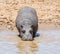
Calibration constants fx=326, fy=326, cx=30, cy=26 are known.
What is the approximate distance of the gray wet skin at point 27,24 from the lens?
10.8 metres

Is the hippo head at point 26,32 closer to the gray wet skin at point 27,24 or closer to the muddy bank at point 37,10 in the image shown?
the gray wet skin at point 27,24

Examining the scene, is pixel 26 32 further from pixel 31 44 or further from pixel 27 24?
pixel 31 44

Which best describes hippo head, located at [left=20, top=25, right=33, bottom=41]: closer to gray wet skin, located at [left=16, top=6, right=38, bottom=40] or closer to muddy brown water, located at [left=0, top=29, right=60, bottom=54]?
gray wet skin, located at [left=16, top=6, right=38, bottom=40]

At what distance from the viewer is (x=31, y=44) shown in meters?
10.1

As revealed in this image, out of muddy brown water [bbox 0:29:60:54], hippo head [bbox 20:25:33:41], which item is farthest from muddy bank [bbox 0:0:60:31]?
hippo head [bbox 20:25:33:41]

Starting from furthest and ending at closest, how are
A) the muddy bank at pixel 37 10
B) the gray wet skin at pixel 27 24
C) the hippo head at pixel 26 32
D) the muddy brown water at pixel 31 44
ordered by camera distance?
the muddy bank at pixel 37 10
the gray wet skin at pixel 27 24
the hippo head at pixel 26 32
the muddy brown water at pixel 31 44

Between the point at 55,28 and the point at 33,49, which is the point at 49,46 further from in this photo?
the point at 55,28

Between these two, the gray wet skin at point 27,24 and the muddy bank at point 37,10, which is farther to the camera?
the muddy bank at point 37,10

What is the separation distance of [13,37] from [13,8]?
14.5 ft

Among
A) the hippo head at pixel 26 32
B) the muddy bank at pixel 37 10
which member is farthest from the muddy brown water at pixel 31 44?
the muddy bank at pixel 37 10

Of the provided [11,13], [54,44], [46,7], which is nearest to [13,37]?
[54,44]

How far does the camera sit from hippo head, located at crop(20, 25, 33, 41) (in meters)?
10.6

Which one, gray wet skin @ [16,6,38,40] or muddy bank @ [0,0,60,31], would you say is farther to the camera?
muddy bank @ [0,0,60,31]

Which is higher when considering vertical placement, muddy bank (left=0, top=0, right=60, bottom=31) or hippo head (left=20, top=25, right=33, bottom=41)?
hippo head (left=20, top=25, right=33, bottom=41)
